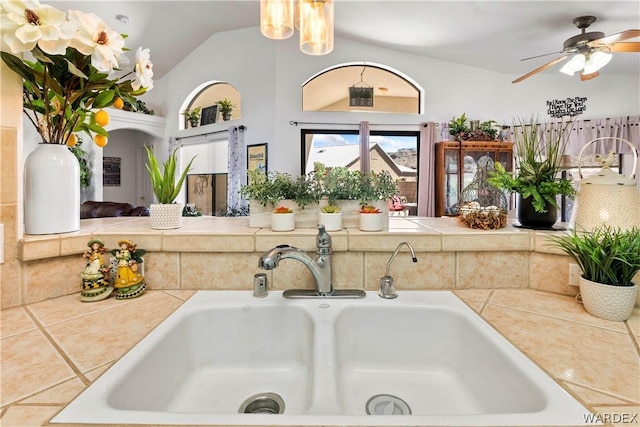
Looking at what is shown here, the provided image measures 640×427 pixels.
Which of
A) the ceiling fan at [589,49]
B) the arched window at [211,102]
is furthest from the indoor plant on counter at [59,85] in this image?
the arched window at [211,102]

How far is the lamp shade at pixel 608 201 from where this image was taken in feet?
3.06

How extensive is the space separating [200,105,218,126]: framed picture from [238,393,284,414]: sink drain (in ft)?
16.1

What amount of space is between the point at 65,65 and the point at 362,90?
4069 mm

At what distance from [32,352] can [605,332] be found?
4.12 feet

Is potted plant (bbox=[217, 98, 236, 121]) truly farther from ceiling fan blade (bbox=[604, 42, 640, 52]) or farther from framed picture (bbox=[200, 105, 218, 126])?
ceiling fan blade (bbox=[604, 42, 640, 52])

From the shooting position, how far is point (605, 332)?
2.41 feet

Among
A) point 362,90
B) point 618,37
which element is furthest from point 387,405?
Result: point 362,90

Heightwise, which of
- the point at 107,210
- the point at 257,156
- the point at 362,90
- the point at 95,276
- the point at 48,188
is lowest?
the point at 95,276

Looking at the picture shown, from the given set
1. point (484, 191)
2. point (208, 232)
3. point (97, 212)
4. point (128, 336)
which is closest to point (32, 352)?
point (128, 336)

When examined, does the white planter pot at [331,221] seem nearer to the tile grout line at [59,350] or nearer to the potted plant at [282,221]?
the potted plant at [282,221]

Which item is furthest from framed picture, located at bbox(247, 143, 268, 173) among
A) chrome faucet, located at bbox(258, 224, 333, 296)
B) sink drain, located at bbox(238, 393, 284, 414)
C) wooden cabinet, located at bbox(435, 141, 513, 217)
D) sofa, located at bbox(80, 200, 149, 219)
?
sink drain, located at bbox(238, 393, 284, 414)

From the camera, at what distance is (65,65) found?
2.85 feet

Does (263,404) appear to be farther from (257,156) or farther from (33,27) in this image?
(257,156)

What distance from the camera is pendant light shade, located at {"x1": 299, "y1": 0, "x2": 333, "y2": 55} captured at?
1.58 m
